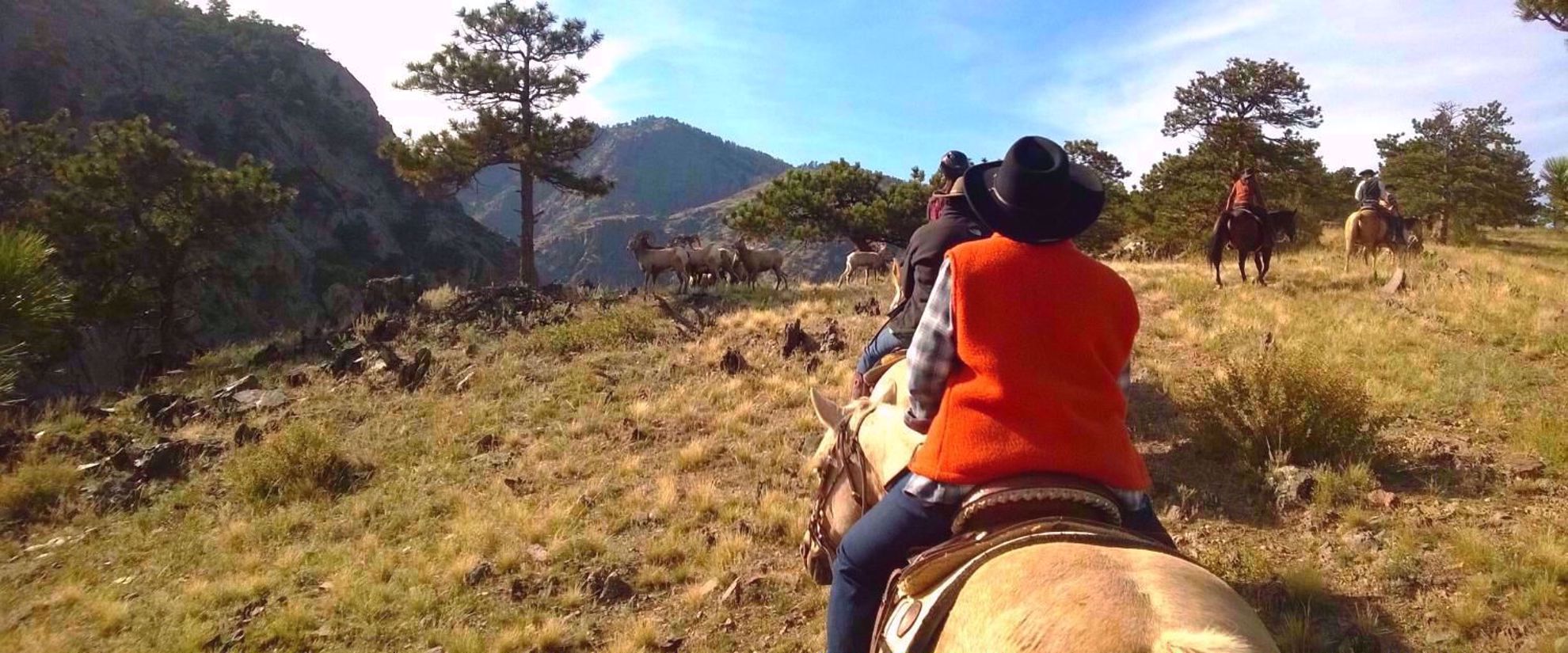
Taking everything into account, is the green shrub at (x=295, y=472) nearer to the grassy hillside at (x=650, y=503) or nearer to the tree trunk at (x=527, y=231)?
the grassy hillside at (x=650, y=503)

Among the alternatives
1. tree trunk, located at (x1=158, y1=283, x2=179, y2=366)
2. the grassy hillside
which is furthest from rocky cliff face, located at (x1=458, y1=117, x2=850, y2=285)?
the grassy hillside

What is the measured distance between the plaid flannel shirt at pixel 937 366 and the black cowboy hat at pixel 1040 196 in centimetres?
20

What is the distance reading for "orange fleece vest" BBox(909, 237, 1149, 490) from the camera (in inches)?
84.4

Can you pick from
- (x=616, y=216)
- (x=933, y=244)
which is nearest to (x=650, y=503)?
(x=933, y=244)

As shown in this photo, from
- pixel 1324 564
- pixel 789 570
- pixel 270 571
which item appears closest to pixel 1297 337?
pixel 1324 564

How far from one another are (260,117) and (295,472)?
222 feet

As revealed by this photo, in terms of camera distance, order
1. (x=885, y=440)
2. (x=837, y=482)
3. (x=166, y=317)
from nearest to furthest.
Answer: (x=885, y=440) → (x=837, y=482) → (x=166, y=317)

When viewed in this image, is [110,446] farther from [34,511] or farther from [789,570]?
[789,570]

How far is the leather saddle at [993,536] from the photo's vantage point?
202 centimetres

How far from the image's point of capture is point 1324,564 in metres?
4.69

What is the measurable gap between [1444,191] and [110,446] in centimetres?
3893

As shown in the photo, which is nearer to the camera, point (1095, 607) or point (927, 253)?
point (1095, 607)

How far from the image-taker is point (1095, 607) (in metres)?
1.71

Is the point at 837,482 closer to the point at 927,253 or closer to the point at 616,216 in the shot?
the point at 927,253
